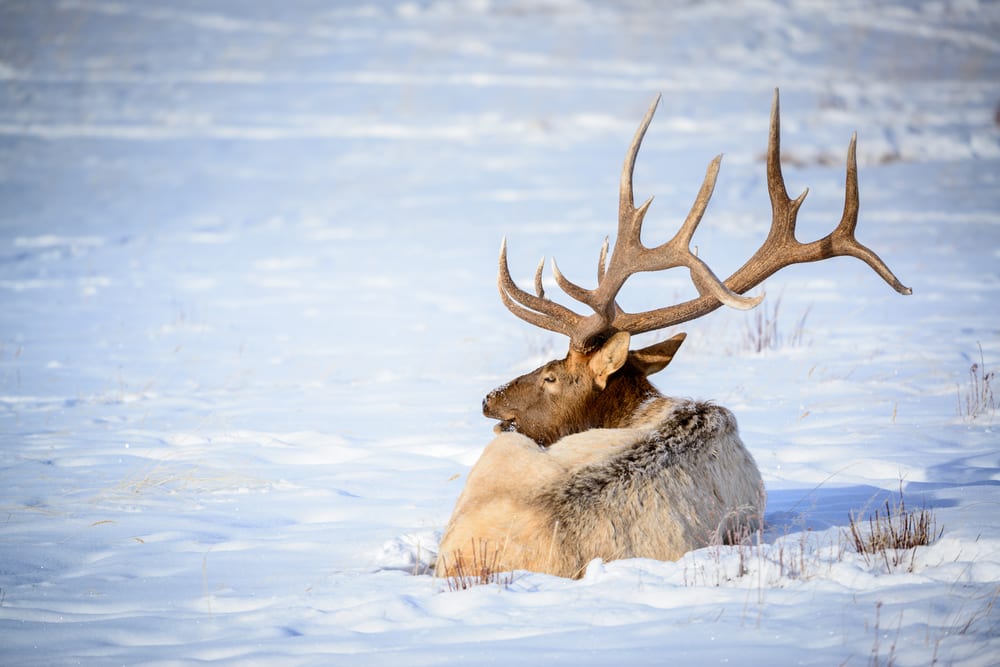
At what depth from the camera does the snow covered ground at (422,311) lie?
4152mm

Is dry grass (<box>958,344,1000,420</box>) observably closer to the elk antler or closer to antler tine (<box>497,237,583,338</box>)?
the elk antler

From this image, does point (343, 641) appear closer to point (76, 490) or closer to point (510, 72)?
point (76, 490)

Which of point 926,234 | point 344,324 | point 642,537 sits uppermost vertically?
point 926,234

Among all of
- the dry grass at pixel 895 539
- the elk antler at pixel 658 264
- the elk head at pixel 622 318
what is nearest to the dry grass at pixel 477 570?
the elk head at pixel 622 318

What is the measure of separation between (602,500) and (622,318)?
173 centimetres

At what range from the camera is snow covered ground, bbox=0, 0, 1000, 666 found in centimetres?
415

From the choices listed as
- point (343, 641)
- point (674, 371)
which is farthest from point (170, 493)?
point (674, 371)

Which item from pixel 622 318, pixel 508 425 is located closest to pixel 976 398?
pixel 622 318

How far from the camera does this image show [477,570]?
4445 mm

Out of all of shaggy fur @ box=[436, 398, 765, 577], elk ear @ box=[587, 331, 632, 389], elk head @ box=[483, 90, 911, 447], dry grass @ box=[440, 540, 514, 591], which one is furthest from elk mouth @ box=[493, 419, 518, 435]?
dry grass @ box=[440, 540, 514, 591]

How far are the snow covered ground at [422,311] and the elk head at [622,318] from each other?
864 mm

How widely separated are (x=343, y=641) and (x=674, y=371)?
6363 mm

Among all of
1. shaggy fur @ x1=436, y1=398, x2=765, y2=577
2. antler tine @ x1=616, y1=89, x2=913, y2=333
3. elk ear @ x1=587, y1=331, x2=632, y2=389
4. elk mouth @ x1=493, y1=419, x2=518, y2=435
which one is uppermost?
antler tine @ x1=616, y1=89, x2=913, y2=333

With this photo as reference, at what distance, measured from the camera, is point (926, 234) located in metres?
16.6
